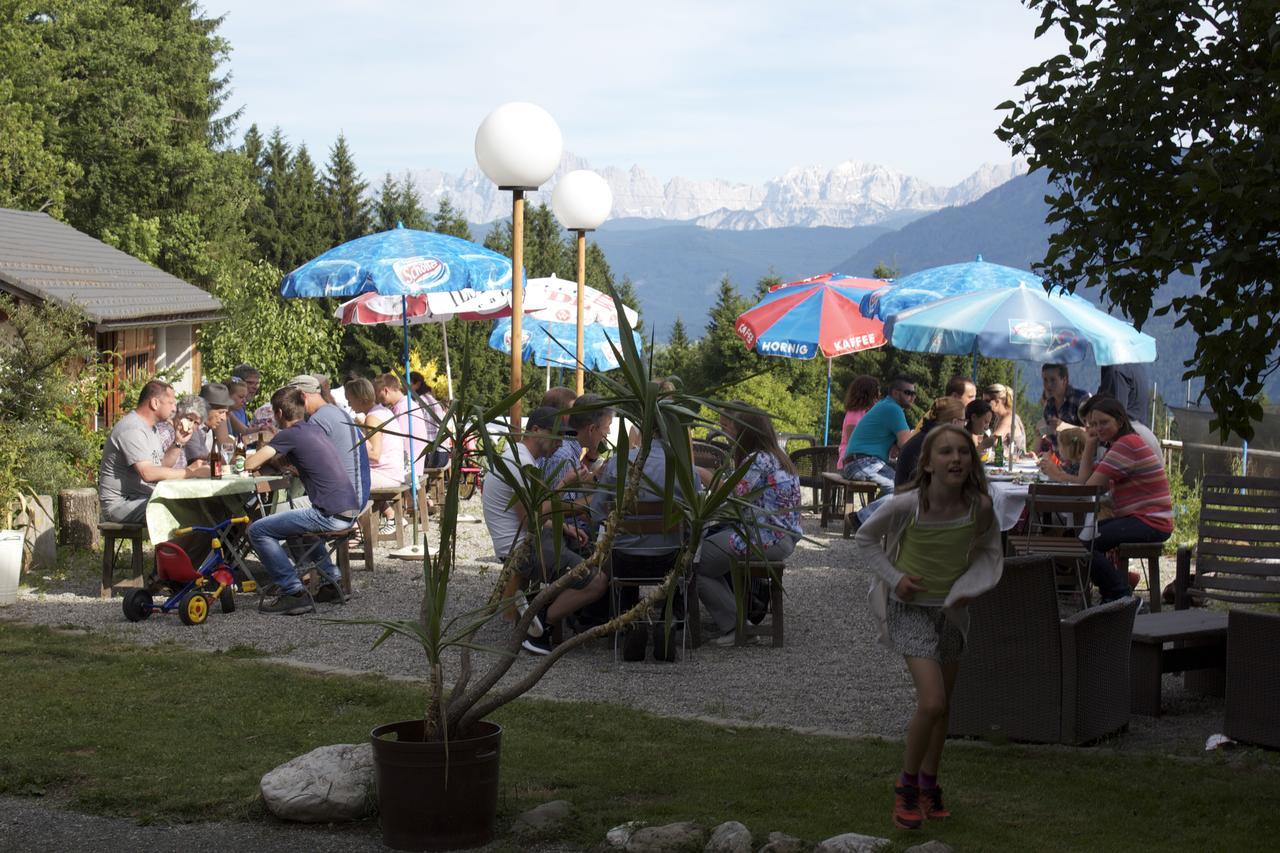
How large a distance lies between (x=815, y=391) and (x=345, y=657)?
2833 cm

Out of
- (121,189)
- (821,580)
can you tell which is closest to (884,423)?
(821,580)

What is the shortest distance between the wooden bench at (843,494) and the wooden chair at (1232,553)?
4252 mm

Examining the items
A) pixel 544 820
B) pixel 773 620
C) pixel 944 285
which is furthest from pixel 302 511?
pixel 944 285

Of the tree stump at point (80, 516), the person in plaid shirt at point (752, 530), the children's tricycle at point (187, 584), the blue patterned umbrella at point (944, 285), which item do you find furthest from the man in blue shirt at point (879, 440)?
the tree stump at point (80, 516)

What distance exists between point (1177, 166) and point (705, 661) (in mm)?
4140

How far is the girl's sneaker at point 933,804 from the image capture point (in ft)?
16.6

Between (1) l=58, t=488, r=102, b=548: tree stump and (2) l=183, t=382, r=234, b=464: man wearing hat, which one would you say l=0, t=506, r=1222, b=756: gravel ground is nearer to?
(1) l=58, t=488, r=102, b=548: tree stump

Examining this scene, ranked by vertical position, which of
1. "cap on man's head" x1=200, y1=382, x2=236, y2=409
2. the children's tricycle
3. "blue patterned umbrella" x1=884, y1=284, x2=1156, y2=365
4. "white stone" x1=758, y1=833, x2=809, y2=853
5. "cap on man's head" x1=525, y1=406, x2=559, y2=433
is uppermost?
"blue patterned umbrella" x1=884, y1=284, x2=1156, y2=365

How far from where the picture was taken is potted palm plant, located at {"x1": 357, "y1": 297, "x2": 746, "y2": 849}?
4.55m

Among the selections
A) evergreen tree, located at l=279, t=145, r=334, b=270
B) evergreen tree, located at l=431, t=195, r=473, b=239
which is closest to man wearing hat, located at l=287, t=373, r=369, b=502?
evergreen tree, located at l=431, t=195, r=473, b=239

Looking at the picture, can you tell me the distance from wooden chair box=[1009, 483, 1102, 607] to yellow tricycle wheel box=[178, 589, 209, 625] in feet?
17.0

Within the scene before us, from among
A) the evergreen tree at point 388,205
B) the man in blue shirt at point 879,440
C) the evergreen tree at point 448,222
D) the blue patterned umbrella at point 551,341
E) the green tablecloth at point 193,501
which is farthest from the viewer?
the evergreen tree at point 388,205

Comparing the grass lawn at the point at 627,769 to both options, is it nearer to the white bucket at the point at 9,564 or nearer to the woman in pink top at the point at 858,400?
the white bucket at the point at 9,564

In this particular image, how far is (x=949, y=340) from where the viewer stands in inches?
484
